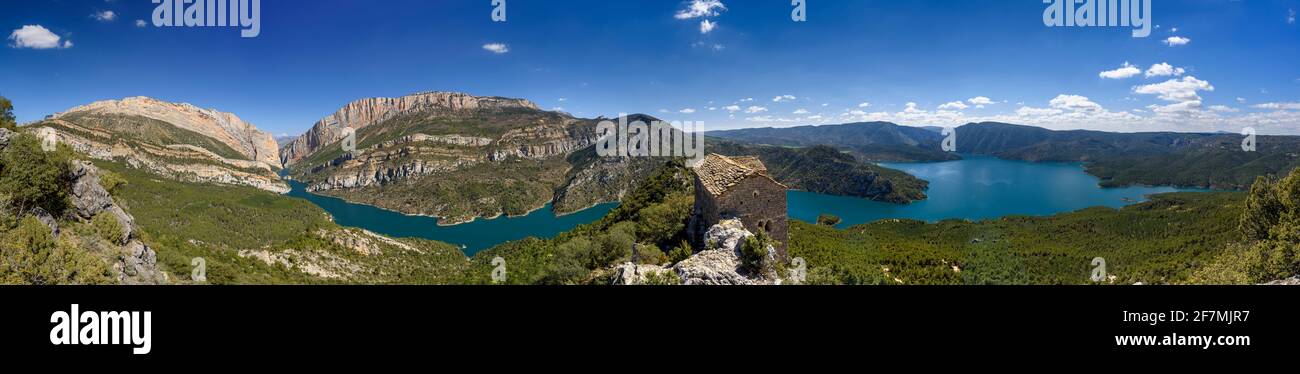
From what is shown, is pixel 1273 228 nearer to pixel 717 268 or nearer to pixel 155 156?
pixel 717 268

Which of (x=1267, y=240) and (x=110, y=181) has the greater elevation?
(x=110, y=181)

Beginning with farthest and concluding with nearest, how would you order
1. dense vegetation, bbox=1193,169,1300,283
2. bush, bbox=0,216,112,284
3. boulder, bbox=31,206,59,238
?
dense vegetation, bbox=1193,169,1300,283 → boulder, bbox=31,206,59,238 → bush, bbox=0,216,112,284

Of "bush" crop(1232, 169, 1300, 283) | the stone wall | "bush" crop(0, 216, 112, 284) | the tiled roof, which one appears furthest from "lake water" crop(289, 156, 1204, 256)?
the stone wall

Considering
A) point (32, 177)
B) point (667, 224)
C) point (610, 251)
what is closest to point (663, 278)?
point (610, 251)

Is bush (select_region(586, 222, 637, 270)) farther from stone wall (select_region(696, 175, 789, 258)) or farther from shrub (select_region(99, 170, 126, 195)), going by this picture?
shrub (select_region(99, 170, 126, 195))
